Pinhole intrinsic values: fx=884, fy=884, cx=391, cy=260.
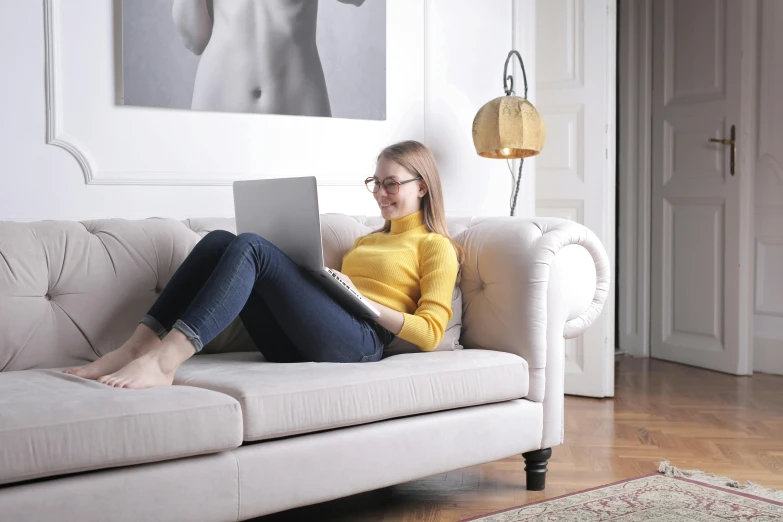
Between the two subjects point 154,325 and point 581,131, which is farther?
point 581,131

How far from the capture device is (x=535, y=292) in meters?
2.46

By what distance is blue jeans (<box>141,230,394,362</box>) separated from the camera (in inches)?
81.6

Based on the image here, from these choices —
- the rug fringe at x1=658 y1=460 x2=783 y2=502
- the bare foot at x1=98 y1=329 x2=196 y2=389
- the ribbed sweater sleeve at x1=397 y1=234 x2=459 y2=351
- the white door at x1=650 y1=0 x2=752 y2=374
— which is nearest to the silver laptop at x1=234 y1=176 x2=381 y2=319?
the ribbed sweater sleeve at x1=397 y1=234 x2=459 y2=351

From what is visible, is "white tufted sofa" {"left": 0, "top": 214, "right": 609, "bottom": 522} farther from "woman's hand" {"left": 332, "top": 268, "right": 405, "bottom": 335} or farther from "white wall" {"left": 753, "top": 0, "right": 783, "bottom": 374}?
"white wall" {"left": 753, "top": 0, "right": 783, "bottom": 374}

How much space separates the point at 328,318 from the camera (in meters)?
2.24

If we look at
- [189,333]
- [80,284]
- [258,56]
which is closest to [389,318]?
[189,333]

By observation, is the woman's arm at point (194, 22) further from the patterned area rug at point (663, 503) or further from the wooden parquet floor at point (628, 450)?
the patterned area rug at point (663, 503)

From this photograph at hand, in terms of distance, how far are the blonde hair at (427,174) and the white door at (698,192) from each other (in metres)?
2.28

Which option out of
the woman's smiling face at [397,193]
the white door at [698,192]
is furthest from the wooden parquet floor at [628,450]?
the woman's smiling face at [397,193]

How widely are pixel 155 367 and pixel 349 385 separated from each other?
439mm

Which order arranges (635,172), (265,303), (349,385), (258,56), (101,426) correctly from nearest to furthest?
1. (101,426)
2. (349,385)
3. (265,303)
4. (258,56)
5. (635,172)

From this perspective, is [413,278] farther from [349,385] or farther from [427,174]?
[349,385]

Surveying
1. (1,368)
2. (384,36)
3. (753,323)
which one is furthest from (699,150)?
(1,368)

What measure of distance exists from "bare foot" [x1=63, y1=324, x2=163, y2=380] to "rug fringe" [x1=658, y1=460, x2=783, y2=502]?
154 centimetres
